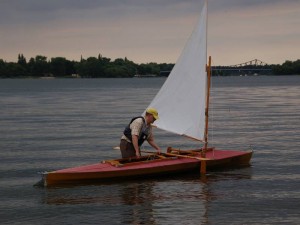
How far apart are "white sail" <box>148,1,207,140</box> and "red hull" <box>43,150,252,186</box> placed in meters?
1.35

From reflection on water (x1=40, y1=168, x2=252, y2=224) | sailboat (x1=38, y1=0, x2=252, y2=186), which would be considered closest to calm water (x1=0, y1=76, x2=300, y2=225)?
reflection on water (x1=40, y1=168, x2=252, y2=224)

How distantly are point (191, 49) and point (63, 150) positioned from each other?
10871mm

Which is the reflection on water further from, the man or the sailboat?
the man

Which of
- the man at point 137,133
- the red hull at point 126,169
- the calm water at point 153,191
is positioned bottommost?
the calm water at point 153,191

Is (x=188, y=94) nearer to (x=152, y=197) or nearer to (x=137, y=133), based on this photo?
(x=137, y=133)

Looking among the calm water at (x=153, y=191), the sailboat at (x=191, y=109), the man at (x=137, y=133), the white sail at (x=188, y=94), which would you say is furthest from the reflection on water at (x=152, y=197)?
the white sail at (x=188, y=94)

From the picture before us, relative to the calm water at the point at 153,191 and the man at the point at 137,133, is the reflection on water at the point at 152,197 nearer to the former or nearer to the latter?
the calm water at the point at 153,191

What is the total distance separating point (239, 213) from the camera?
1975 cm

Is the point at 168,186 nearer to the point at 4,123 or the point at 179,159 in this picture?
the point at 179,159

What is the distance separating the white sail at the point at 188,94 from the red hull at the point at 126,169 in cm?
135

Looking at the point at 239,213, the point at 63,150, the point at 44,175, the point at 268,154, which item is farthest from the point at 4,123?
the point at 239,213

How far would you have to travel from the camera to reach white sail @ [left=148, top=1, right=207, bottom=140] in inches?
1029

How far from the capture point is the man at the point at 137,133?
78.4 ft

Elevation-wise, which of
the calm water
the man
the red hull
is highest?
the man
